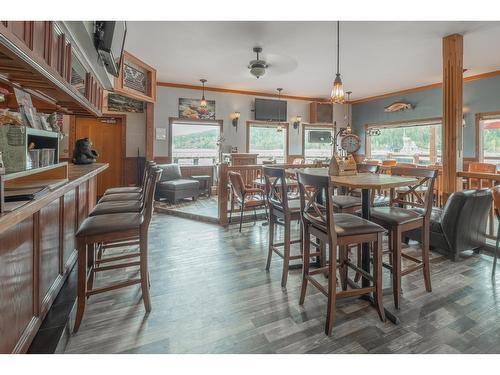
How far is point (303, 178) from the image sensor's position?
1944mm

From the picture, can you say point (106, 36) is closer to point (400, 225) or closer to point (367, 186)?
point (367, 186)

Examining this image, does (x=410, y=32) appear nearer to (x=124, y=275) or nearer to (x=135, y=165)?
(x=124, y=275)

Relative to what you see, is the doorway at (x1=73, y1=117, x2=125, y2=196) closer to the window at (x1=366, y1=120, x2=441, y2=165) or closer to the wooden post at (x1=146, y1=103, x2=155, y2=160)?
the wooden post at (x1=146, y1=103, x2=155, y2=160)

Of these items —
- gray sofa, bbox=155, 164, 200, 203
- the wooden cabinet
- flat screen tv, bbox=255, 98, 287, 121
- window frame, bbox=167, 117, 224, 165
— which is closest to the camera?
gray sofa, bbox=155, 164, 200, 203

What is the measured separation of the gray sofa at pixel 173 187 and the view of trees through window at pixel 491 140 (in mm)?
6378

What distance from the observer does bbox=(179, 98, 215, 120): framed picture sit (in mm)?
→ 7395

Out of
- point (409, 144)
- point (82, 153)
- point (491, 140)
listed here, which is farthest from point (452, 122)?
point (82, 153)

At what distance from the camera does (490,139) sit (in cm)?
605

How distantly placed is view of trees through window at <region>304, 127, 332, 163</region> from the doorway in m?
5.28

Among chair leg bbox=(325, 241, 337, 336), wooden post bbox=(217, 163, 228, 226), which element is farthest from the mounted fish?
chair leg bbox=(325, 241, 337, 336)

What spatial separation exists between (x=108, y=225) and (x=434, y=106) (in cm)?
778
